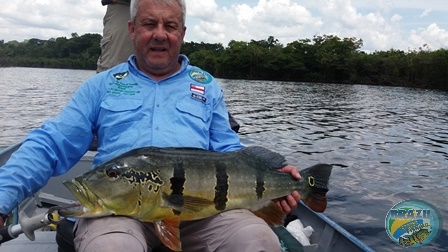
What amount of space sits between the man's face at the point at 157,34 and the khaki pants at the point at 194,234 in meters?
1.41

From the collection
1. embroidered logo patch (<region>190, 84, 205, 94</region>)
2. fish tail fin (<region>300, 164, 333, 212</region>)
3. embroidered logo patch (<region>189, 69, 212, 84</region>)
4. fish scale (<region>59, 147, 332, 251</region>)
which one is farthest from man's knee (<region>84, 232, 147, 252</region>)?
embroidered logo patch (<region>189, 69, 212, 84</region>)

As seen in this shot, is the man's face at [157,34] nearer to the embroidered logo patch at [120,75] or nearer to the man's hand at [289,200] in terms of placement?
the embroidered logo patch at [120,75]

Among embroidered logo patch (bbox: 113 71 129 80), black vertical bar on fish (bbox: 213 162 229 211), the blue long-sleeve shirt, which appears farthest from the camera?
embroidered logo patch (bbox: 113 71 129 80)

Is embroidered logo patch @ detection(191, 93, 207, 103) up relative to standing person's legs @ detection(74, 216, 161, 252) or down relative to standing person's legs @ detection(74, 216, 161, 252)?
up

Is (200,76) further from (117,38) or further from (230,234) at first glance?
(117,38)

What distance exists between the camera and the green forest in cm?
8538

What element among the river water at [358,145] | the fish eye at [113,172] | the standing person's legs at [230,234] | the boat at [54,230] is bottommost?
the river water at [358,145]

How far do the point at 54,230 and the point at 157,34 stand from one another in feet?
9.54

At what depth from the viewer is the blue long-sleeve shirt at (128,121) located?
330cm

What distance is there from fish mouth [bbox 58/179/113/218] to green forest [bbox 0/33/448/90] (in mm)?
77281

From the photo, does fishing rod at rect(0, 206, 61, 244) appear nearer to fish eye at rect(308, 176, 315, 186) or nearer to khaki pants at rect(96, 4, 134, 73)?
fish eye at rect(308, 176, 315, 186)

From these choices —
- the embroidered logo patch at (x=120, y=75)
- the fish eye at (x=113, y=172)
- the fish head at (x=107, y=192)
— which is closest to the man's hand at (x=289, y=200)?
the fish head at (x=107, y=192)

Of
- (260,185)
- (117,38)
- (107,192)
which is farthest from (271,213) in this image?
(117,38)

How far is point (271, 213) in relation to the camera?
3.54 meters
